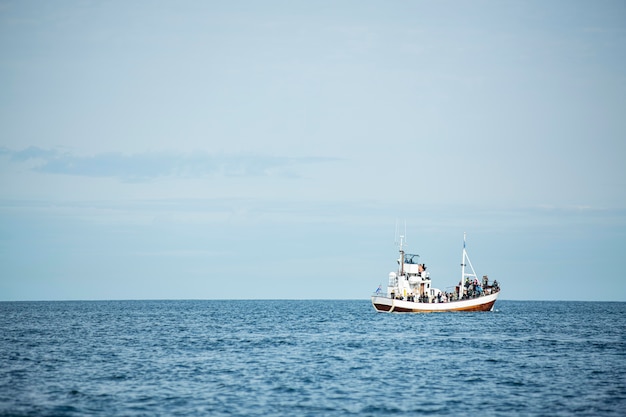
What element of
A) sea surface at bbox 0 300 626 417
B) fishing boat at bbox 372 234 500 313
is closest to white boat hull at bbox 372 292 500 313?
fishing boat at bbox 372 234 500 313

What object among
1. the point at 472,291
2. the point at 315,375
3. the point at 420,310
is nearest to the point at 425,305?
the point at 420,310

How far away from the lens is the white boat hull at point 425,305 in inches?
4577

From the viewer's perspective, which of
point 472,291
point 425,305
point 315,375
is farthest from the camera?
point 472,291

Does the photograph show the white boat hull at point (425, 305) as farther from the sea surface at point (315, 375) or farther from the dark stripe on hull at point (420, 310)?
the sea surface at point (315, 375)

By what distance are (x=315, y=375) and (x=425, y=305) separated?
69.5 meters

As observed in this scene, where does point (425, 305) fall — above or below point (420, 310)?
above

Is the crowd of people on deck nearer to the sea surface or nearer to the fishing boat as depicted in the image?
the fishing boat

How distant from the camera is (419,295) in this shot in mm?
120062

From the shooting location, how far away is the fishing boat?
384 ft

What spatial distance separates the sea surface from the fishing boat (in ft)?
107

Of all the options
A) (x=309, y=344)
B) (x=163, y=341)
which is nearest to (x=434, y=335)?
(x=309, y=344)

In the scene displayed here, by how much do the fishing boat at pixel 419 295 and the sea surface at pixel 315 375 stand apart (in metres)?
32.7

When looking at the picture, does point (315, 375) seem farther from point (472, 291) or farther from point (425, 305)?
point (472, 291)

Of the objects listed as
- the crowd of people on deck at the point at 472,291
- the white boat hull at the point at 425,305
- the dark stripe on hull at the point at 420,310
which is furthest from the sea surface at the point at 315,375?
the crowd of people on deck at the point at 472,291
